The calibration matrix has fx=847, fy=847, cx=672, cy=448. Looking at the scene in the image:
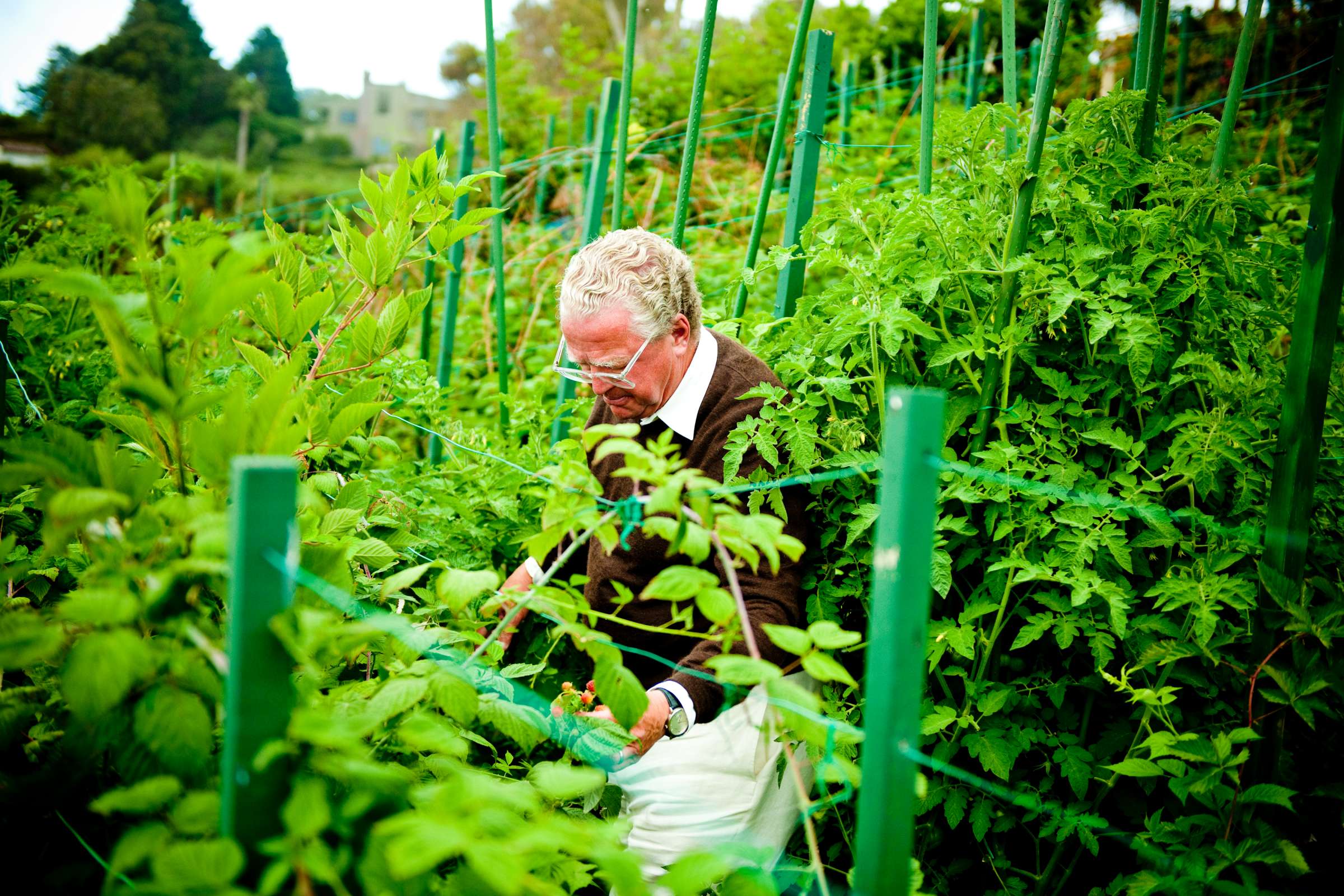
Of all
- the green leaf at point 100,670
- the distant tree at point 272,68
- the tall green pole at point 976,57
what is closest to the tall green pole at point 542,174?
the tall green pole at point 976,57

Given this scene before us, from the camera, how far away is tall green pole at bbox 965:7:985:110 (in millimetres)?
5105

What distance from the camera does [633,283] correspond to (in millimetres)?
2092

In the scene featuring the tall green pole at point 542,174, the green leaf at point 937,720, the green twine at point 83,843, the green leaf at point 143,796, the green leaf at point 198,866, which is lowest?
the green twine at point 83,843

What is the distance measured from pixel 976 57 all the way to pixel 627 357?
199 inches

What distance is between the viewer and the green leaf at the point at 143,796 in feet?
3.07

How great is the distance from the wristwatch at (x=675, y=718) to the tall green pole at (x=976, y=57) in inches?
176

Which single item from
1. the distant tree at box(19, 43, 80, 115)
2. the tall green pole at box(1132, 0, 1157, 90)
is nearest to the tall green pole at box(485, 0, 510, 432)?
the tall green pole at box(1132, 0, 1157, 90)

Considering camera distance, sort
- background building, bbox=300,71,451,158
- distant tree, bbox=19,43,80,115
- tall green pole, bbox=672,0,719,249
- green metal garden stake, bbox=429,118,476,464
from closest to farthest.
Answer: tall green pole, bbox=672,0,719,249, green metal garden stake, bbox=429,118,476,464, distant tree, bbox=19,43,80,115, background building, bbox=300,71,451,158

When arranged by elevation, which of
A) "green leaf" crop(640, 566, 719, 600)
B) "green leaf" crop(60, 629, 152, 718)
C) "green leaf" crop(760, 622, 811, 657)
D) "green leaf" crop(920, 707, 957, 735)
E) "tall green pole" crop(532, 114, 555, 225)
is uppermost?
"tall green pole" crop(532, 114, 555, 225)

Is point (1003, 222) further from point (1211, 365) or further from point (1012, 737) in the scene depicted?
point (1012, 737)

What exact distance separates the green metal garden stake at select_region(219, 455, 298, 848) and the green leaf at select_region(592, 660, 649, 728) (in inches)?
15.5

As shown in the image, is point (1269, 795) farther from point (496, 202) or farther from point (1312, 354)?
point (496, 202)

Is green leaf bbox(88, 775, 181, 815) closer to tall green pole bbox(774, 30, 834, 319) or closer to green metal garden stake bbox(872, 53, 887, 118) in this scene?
tall green pole bbox(774, 30, 834, 319)

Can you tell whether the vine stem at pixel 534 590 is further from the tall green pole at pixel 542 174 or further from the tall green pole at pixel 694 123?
the tall green pole at pixel 542 174
